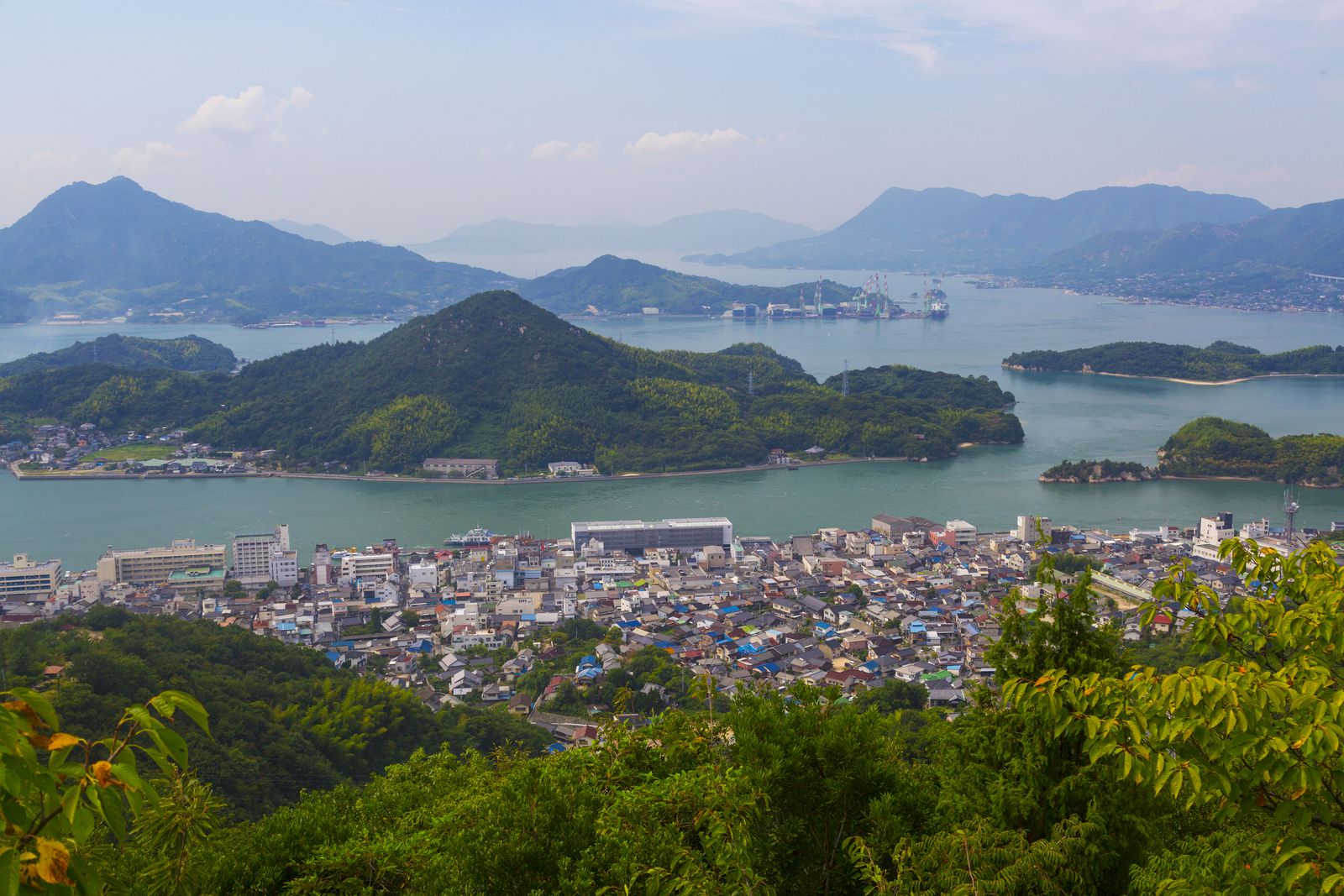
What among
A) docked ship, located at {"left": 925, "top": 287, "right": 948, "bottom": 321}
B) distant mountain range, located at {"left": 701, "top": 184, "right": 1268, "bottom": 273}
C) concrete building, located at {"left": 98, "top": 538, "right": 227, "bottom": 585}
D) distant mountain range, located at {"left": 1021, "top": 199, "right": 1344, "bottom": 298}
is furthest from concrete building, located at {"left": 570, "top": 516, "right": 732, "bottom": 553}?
distant mountain range, located at {"left": 701, "top": 184, "right": 1268, "bottom": 273}

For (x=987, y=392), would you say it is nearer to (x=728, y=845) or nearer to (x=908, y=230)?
(x=728, y=845)

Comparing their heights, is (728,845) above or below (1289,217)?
below

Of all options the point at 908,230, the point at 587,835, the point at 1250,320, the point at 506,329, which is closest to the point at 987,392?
the point at 506,329

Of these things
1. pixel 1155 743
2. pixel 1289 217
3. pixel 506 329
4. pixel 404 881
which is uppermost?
pixel 1289 217

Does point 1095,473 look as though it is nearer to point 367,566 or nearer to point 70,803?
point 367,566

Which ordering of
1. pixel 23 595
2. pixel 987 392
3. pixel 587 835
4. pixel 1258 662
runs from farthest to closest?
pixel 987 392 → pixel 23 595 → pixel 587 835 → pixel 1258 662

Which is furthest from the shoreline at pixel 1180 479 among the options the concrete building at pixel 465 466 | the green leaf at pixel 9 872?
the green leaf at pixel 9 872
